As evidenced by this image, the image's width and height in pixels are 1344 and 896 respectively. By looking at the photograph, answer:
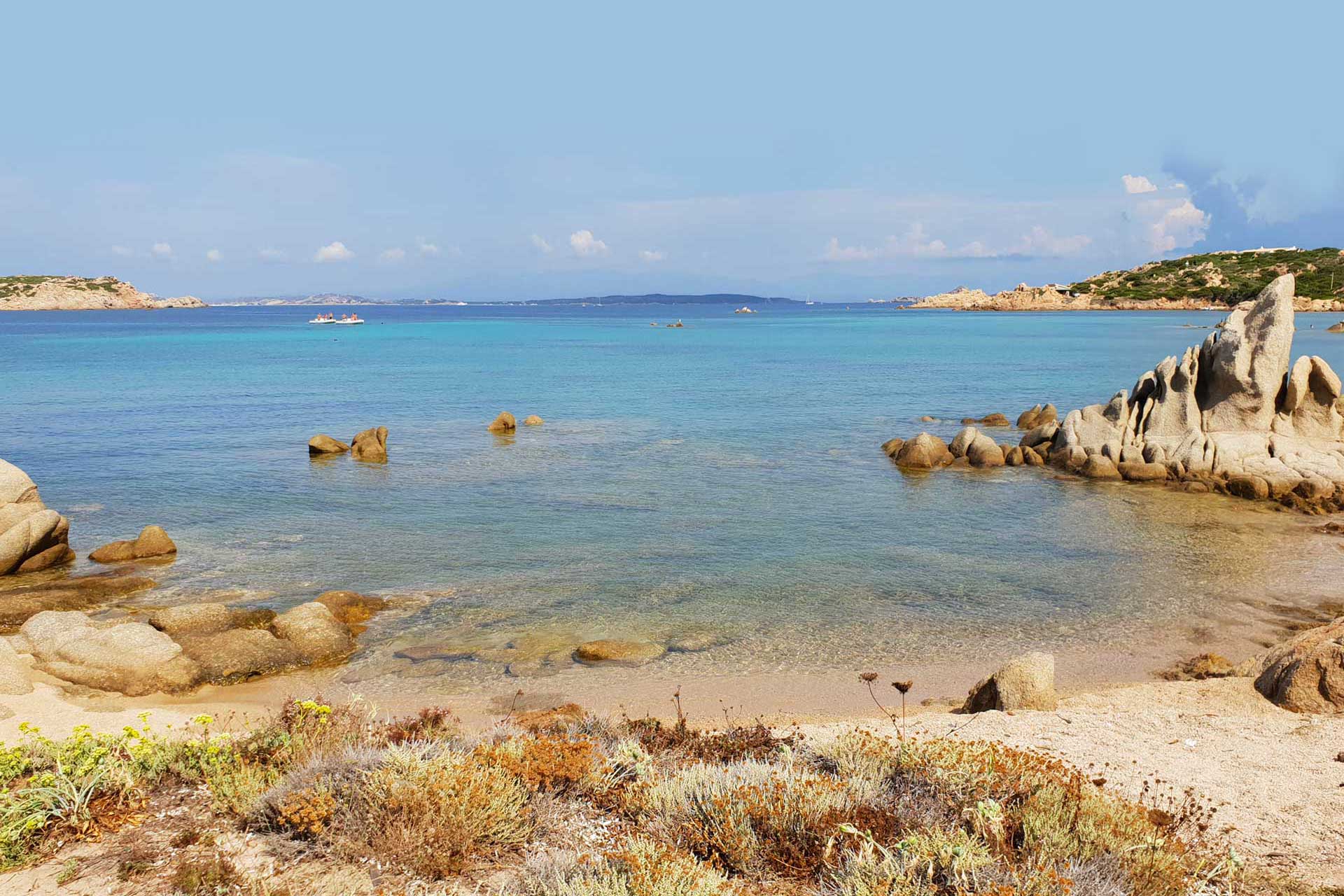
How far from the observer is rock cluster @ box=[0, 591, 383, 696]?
14.1 metres

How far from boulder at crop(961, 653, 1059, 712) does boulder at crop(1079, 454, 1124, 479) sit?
20.7 meters

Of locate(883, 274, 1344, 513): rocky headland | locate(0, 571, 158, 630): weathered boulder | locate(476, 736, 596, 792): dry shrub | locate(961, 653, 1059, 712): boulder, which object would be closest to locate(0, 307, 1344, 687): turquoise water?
locate(0, 571, 158, 630): weathered boulder

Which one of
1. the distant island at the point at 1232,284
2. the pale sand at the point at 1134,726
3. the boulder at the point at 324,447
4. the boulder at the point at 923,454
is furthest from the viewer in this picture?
the distant island at the point at 1232,284

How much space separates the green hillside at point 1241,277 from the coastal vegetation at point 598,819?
166 m

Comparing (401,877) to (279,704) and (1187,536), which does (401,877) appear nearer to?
(279,704)

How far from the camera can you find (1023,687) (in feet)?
39.5

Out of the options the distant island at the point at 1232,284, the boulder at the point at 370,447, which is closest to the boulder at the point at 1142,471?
the boulder at the point at 370,447

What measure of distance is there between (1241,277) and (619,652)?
7558 inches

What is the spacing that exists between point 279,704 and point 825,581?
1129 cm

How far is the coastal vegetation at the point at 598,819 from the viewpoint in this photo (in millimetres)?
6891

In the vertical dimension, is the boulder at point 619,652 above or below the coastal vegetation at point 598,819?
below

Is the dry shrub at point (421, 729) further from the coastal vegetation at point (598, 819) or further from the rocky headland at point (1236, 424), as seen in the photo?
the rocky headland at point (1236, 424)

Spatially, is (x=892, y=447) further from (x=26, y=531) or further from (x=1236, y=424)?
(x=26, y=531)

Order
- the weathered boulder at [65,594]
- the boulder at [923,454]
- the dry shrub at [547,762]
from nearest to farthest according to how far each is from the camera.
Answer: the dry shrub at [547,762] < the weathered boulder at [65,594] < the boulder at [923,454]
